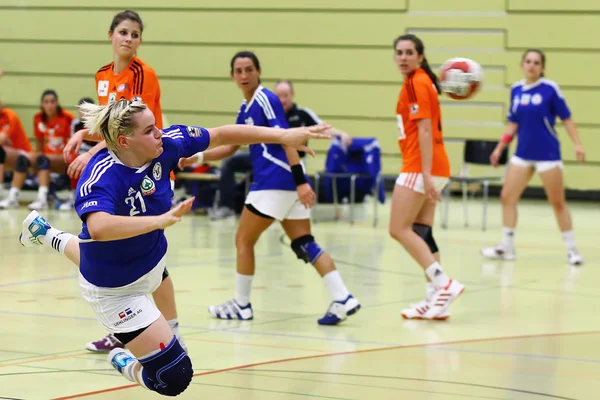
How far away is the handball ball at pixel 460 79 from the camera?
7203 mm

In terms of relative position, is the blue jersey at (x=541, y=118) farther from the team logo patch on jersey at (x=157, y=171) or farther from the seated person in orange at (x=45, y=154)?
the seated person in orange at (x=45, y=154)

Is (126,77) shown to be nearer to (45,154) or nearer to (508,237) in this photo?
(508,237)

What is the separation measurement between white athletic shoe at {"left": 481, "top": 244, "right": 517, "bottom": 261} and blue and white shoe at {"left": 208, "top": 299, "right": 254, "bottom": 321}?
3948 millimetres

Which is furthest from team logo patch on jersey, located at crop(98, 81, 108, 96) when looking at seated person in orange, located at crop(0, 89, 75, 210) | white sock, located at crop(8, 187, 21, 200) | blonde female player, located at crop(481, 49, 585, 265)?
white sock, located at crop(8, 187, 21, 200)

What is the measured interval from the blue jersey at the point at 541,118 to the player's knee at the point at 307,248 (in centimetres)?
392

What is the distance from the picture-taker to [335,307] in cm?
678

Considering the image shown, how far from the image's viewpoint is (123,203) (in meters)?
4.32

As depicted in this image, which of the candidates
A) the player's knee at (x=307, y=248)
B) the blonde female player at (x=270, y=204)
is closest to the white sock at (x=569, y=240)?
the blonde female player at (x=270, y=204)

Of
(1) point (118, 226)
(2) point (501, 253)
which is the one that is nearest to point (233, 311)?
(1) point (118, 226)

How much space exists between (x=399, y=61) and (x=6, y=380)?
3.38 meters

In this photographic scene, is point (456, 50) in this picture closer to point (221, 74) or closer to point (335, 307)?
point (221, 74)

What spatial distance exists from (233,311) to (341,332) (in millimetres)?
828

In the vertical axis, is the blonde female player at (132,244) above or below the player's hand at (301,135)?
below

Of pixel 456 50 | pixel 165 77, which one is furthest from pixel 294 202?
pixel 165 77
